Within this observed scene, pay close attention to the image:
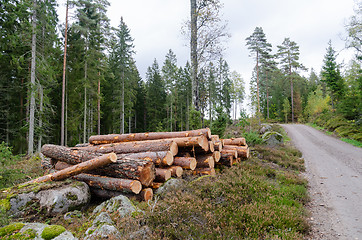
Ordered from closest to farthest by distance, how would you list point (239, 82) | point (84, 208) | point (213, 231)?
point (213, 231) → point (84, 208) → point (239, 82)

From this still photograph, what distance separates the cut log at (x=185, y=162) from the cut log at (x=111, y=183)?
6.09ft

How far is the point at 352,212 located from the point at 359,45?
69.4 feet

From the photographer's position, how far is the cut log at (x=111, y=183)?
5031mm

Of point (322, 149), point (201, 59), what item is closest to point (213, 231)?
point (201, 59)

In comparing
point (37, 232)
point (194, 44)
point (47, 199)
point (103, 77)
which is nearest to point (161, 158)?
point (47, 199)

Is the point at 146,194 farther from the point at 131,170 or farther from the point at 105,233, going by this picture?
the point at 105,233

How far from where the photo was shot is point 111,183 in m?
5.35

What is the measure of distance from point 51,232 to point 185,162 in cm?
415

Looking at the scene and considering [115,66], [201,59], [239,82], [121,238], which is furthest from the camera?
[115,66]

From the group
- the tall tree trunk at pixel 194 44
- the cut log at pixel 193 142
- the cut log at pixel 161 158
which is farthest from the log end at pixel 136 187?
the tall tree trunk at pixel 194 44

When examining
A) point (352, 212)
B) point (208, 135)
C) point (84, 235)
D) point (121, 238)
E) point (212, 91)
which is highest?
point (212, 91)

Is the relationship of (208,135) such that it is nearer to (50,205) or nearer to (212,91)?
(50,205)

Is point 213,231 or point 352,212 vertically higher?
point 213,231

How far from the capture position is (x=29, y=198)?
471 centimetres
